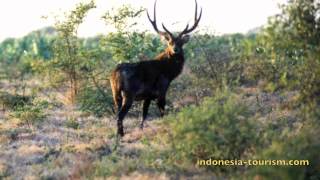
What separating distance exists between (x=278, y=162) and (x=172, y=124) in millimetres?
2591

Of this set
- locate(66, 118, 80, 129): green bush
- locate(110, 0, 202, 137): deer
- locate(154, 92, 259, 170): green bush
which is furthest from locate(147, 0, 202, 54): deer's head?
locate(154, 92, 259, 170): green bush

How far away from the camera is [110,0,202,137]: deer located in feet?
47.2

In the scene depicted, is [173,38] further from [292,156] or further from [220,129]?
[292,156]

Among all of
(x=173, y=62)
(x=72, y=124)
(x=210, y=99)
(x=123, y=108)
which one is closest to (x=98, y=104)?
(x=72, y=124)

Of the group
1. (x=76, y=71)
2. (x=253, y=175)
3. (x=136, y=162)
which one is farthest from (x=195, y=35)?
(x=253, y=175)

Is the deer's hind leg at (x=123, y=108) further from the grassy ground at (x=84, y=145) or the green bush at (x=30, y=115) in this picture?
the green bush at (x=30, y=115)

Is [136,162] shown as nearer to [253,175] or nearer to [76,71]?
[253,175]

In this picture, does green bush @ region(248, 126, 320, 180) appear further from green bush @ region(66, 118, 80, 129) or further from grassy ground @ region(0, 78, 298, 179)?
green bush @ region(66, 118, 80, 129)

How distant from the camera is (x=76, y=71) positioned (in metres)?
21.3

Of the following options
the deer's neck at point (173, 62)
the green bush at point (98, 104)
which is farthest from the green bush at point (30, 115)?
the deer's neck at point (173, 62)

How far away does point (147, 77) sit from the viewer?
14680 mm

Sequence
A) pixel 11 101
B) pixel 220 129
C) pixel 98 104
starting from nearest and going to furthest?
pixel 220 129
pixel 98 104
pixel 11 101

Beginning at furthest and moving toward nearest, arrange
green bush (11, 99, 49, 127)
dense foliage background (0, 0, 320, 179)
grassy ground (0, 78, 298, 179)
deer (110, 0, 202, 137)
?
1. green bush (11, 99, 49, 127)
2. deer (110, 0, 202, 137)
3. grassy ground (0, 78, 298, 179)
4. dense foliage background (0, 0, 320, 179)

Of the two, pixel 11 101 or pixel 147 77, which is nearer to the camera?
pixel 147 77
